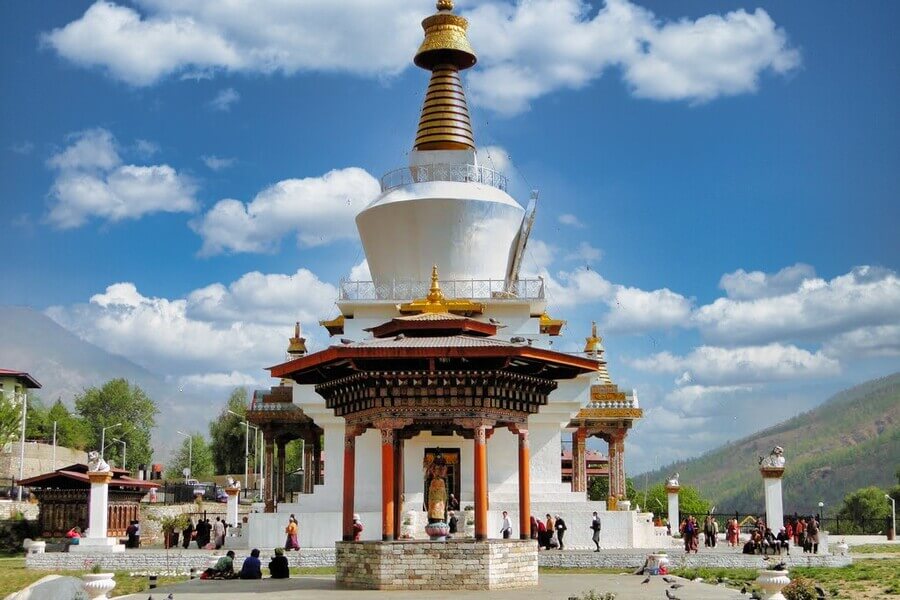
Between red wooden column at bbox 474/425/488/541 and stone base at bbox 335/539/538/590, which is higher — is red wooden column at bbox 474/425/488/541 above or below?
above

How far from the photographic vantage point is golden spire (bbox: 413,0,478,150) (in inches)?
1592

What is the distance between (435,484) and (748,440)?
174049mm

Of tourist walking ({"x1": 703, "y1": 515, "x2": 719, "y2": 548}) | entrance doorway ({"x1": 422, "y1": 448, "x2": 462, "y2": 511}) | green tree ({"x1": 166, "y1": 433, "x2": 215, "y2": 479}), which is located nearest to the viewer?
entrance doorway ({"x1": 422, "y1": 448, "x2": 462, "y2": 511})

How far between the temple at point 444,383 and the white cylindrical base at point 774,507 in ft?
12.5

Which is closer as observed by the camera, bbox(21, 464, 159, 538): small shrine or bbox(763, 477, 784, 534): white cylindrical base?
bbox(763, 477, 784, 534): white cylindrical base

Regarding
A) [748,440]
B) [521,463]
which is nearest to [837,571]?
[521,463]

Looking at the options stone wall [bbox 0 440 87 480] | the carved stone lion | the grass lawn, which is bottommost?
the grass lawn

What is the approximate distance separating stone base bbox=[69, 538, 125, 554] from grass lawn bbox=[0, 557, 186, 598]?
5.23 ft

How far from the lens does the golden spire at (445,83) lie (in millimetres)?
40438

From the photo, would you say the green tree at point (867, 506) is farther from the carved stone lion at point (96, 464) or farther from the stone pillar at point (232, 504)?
the carved stone lion at point (96, 464)

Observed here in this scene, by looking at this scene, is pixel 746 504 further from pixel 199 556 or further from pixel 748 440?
pixel 199 556

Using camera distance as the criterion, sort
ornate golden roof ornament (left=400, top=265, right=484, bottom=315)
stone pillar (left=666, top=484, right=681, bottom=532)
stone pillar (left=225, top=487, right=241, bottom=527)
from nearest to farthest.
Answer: ornate golden roof ornament (left=400, top=265, right=484, bottom=315)
stone pillar (left=225, top=487, right=241, bottom=527)
stone pillar (left=666, top=484, right=681, bottom=532)

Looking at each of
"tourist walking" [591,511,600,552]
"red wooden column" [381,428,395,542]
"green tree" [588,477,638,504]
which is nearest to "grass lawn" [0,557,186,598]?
"red wooden column" [381,428,395,542]

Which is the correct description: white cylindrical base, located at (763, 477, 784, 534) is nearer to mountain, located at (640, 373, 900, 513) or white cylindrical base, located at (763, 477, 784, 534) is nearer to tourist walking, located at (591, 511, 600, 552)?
tourist walking, located at (591, 511, 600, 552)
